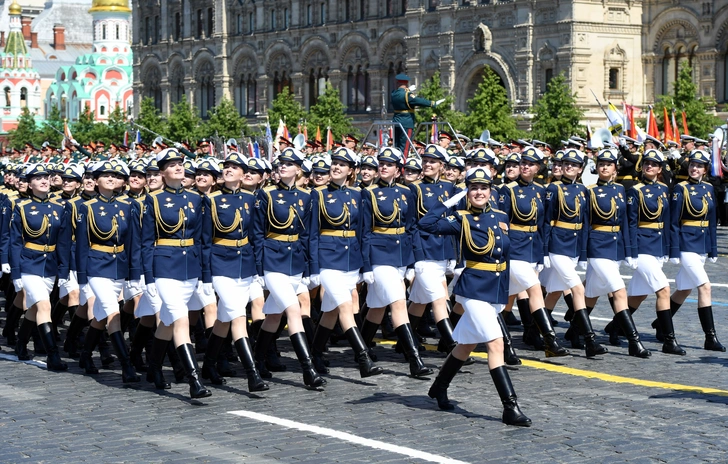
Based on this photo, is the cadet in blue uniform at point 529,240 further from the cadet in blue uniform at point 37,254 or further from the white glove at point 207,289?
the cadet in blue uniform at point 37,254

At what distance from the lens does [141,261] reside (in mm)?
11391

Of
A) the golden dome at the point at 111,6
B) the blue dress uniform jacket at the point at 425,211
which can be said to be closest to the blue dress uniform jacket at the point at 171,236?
the blue dress uniform jacket at the point at 425,211

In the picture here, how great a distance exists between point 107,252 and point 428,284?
2821 millimetres

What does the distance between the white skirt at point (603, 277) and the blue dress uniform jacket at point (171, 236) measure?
3854mm

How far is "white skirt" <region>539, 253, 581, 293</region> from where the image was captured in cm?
1290

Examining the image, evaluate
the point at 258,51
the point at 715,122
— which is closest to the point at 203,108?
the point at 258,51

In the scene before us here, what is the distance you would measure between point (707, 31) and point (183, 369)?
38.7m

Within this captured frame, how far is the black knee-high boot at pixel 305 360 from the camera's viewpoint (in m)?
11.2

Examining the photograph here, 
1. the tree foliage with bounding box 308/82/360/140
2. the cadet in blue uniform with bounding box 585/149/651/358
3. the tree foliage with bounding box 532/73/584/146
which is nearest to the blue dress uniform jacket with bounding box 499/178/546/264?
the cadet in blue uniform with bounding box 585/149/651/358

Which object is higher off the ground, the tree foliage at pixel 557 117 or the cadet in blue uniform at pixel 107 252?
the tree foliage at pixel 557 117

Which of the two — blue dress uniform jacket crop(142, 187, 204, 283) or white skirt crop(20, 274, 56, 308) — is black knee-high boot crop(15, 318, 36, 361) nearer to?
white skirt crop(20, 274, 56, 308)

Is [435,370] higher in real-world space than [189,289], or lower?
lower

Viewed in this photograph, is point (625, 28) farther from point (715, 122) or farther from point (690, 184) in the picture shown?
point (690, 184)

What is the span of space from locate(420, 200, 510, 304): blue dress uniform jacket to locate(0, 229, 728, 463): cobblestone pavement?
97cm
